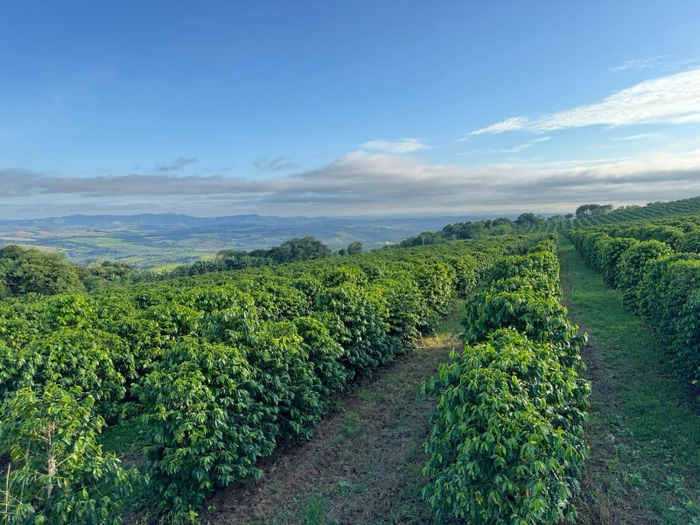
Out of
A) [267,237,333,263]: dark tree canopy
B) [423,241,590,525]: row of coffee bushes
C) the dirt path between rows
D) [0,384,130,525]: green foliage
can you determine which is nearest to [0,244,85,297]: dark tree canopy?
[267,237,333,263]: dark tree canopy

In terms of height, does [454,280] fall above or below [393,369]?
above

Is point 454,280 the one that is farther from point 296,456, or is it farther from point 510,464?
point 510,464

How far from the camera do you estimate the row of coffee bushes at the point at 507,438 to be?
4.61 metres

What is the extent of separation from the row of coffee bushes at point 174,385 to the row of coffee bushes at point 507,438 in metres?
3.36

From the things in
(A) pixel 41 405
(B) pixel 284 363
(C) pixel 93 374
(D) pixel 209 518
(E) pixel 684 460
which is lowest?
(D) pixel 209 518

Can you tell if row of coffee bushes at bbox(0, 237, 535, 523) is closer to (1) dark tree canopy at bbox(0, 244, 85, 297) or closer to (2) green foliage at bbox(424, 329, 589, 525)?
(2) green foliage at bbox(424, 329, 589, 525)

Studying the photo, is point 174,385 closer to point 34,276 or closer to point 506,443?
point 506,443

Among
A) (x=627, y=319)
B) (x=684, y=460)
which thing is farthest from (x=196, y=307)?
(x=627, y=319)

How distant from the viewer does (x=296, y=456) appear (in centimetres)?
831

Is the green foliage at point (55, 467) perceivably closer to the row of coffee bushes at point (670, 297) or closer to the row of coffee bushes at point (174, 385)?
the row of coffee bushes at point (174, 385)

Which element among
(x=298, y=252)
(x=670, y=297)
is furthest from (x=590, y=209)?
(x=670, y=297)

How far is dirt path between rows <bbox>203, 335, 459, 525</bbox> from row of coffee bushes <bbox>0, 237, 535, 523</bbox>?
0.52 metres

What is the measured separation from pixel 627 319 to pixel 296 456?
1589 centimetres

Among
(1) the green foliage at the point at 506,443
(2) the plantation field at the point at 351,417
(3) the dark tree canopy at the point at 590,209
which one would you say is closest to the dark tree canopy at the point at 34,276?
(2) the plantation field at the point at 351,417
